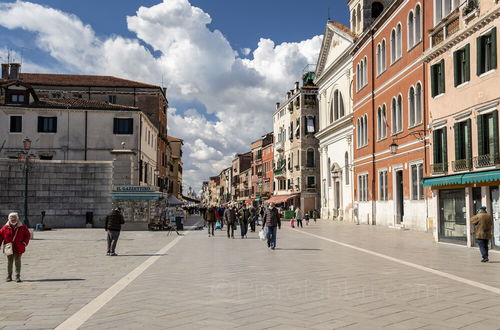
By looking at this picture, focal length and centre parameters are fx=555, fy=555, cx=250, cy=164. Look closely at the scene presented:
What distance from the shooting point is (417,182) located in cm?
3067

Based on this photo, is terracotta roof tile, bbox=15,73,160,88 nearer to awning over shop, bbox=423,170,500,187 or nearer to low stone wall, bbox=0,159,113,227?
low stone wall, bbox=0,159,113,227

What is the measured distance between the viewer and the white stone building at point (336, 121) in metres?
48.4

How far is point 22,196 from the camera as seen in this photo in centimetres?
3400

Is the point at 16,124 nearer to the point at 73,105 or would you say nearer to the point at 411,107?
the point at 73,105

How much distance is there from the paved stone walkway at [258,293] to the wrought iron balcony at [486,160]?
3513 millimetres

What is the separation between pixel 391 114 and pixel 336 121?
16143 millimetres

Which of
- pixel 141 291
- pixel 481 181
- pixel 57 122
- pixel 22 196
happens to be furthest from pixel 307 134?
pixel 141 291

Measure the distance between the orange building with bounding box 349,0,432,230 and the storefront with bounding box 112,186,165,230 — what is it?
1470cm

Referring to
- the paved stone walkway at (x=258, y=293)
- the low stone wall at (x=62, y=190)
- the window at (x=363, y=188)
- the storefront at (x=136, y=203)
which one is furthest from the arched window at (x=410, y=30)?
the low stone wall at (x=62, y=190)

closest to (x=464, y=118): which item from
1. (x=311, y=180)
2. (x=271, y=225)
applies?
(x=271, y=225)

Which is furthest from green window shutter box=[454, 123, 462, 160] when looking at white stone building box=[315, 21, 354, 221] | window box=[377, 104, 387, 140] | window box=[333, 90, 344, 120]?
window box=[333, 90, 344, 120]

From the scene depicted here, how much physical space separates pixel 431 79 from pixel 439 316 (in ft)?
58.3

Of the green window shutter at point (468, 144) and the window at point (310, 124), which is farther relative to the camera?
the window at point (310, 124)

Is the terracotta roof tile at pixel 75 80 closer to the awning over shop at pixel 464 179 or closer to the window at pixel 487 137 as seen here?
the awning over shop at pixel 464 179
